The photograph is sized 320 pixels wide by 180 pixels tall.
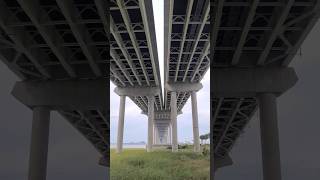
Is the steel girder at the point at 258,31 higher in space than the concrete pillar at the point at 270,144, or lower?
higher

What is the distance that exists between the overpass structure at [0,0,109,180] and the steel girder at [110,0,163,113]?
4.19 ft

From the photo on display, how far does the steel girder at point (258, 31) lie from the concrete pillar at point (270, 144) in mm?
1652

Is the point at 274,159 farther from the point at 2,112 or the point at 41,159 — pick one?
the point at 2,112

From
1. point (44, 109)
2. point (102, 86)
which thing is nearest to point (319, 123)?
point (102, 86)

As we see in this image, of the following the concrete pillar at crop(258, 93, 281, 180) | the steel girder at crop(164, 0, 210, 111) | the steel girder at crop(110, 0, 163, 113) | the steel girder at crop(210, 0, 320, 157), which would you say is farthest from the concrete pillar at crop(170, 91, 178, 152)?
the concrete pillar at crop(258, 93, 281, 180)

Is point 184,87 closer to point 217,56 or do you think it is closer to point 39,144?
point 217,56

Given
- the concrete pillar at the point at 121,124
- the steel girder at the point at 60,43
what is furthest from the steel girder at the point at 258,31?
the concrete pillar at the point at 121,124

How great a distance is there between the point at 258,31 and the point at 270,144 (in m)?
4.94

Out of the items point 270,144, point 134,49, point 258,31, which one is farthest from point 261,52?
point 134,49

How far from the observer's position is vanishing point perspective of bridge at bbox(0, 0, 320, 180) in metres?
15.6

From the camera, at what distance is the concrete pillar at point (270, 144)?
19125 mm

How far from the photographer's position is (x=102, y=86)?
Answer: 58.5 ft

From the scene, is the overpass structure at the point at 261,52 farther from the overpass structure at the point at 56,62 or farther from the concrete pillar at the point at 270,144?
the overpass structure at the point at 56,62

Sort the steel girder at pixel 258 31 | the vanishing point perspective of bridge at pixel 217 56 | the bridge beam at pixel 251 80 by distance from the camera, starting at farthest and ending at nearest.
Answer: the bridge beam at pixel 251 80
the steel girder at pixel 258 31
the vanishing point perspective of bridge at pixel 217 56
